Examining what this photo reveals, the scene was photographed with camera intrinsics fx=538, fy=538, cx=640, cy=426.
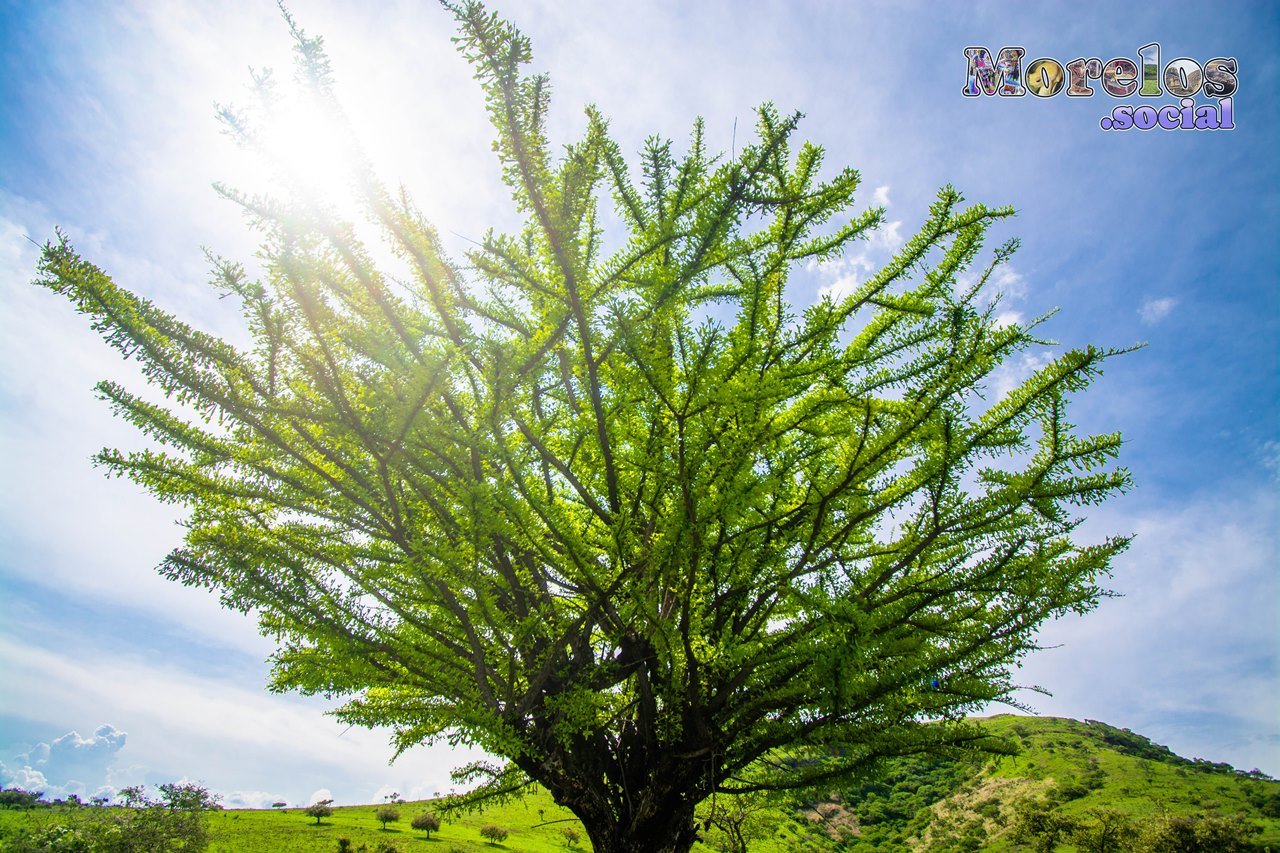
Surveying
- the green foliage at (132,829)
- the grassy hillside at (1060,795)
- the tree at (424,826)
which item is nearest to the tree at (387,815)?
the tree at (424,826)

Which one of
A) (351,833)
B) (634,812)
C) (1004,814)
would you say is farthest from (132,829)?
(1004,814)

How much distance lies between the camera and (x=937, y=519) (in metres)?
3.03

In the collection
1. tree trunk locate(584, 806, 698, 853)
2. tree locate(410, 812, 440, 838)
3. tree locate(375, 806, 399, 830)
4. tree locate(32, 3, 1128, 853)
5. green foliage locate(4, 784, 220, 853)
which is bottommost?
tree locate(375, 806, 399, 830)

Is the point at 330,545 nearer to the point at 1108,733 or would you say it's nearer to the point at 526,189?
the point at 526,189

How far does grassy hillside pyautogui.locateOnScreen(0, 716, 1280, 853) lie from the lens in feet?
97.2

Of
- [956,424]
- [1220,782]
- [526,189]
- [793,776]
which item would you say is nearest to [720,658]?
[793,776]

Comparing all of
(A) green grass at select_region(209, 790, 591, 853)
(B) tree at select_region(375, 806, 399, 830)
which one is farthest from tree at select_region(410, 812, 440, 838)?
(B) tree at select_region(375, 806, 399, 830)

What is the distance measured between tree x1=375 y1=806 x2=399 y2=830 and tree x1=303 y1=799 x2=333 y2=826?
3.39 m

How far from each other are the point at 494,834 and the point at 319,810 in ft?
42.1

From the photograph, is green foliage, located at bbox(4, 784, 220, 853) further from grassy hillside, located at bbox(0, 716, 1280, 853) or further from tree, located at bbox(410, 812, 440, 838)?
tree, located at bbox(410, 812, 440, 838)

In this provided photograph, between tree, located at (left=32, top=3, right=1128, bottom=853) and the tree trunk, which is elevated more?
tree, located at (left=32, top=3, right=1128, bottom=853)

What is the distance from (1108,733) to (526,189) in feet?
280

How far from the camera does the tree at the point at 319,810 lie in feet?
125

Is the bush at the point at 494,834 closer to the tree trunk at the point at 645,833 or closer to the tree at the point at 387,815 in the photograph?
the tree at the point at 387,815
